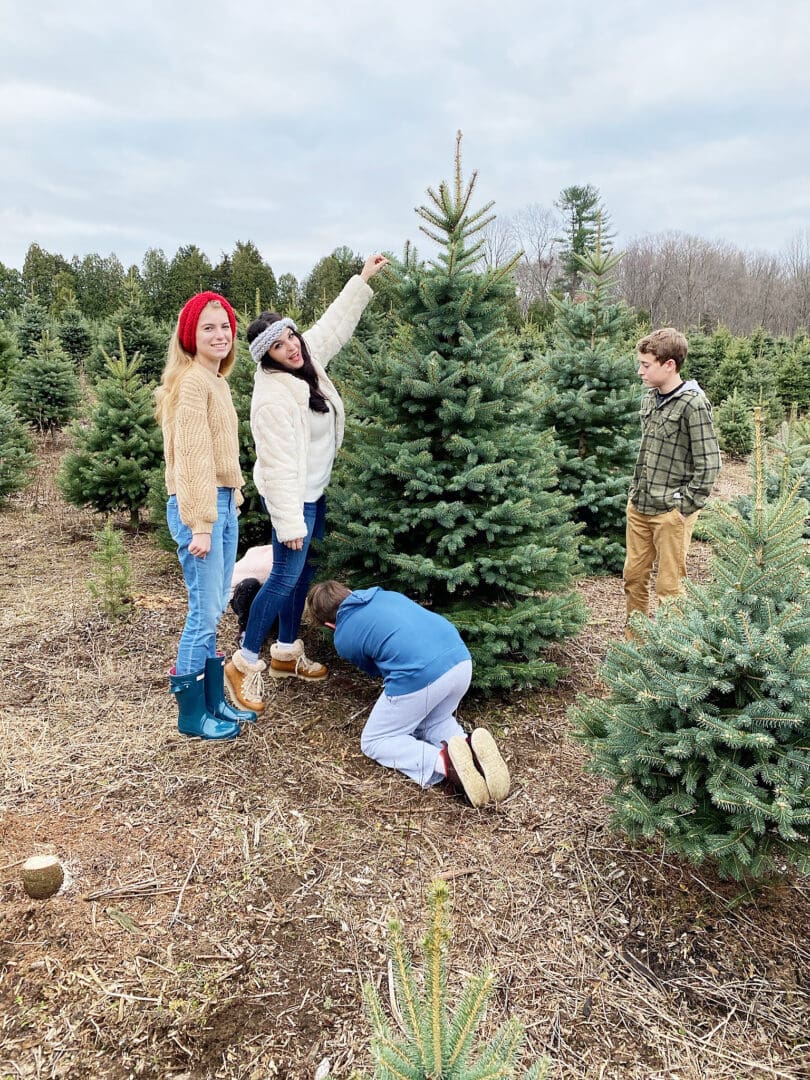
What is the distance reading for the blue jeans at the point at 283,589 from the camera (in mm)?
3805

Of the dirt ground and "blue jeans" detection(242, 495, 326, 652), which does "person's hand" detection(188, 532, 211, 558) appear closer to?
"blue jeans" detection(242, 495, 326, 652)

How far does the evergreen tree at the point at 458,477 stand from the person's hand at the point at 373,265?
0.14 m

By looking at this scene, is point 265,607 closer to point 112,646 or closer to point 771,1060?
point 112,646

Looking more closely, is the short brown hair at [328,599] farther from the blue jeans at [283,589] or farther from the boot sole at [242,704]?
the boot sole at [242,704]

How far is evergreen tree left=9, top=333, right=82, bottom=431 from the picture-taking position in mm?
11219

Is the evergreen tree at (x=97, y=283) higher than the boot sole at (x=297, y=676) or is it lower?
higher

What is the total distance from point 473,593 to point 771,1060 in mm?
2526

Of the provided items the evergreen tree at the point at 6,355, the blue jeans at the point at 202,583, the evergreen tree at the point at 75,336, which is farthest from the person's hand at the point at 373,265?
the evergreen tree at the point at 75,336

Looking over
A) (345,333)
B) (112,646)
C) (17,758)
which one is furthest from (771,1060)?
(112,646)

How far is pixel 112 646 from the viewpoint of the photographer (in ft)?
15.6

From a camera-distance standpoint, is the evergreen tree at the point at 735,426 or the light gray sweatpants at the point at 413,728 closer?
the light gray sweatpants at the point at 413,728

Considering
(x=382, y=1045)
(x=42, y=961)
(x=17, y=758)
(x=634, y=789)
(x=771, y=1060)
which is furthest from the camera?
(x=17, y=758)

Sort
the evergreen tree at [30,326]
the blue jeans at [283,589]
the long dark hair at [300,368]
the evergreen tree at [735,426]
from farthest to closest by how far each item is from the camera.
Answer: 1. the evergreen tree at [30,326]
2. the evergreen tree at [735,426]
3. the blue jeans at [283,589]
4. the long dark hair at [300,368]

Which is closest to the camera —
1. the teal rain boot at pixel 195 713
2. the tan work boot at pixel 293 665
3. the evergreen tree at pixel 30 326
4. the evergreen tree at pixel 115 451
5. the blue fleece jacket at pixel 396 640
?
the blue fleece jacket at pixel 396 640
